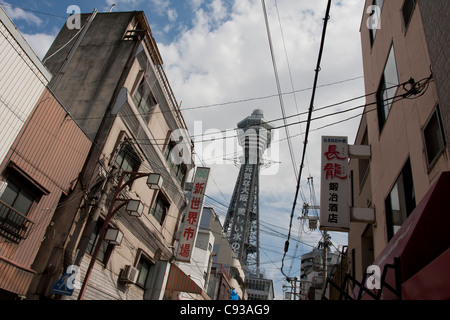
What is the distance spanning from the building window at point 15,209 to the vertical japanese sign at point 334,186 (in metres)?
9.88

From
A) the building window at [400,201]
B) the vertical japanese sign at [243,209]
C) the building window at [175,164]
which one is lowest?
the building window at [400,201]

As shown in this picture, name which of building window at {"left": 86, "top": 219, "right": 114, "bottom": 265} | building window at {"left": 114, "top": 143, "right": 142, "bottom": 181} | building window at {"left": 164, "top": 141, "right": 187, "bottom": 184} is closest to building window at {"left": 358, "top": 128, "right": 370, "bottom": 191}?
building window at {"left": 114, "top": 143, "right": 142, "bottom": 181}

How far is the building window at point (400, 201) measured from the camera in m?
9.23

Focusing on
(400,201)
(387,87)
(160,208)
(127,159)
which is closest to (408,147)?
(400,201)

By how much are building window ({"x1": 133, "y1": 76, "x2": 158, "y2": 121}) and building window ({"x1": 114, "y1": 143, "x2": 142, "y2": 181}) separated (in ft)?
7.32

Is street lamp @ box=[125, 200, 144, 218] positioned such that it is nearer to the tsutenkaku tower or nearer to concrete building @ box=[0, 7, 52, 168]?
concrete building @ box=[0, 7, 52, 168]

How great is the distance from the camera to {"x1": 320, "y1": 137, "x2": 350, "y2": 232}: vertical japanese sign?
11.9 metres

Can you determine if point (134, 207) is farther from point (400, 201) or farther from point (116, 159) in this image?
point (400, 201)

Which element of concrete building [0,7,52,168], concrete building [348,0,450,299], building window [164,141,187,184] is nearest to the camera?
concrete building [348,0,450,299]

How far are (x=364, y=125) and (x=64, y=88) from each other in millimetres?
15128

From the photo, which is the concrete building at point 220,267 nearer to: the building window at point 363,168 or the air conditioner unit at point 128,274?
the air conditioner unit at point 128,274

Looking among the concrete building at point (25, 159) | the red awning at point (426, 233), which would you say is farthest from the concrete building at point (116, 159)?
the red awning at point (426, 233)

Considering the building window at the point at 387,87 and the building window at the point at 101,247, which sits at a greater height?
the building window at the point at 387,87

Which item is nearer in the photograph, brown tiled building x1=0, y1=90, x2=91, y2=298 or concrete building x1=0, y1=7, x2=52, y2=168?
concrete building x1=0, y1=7, x2=52, y2=168
